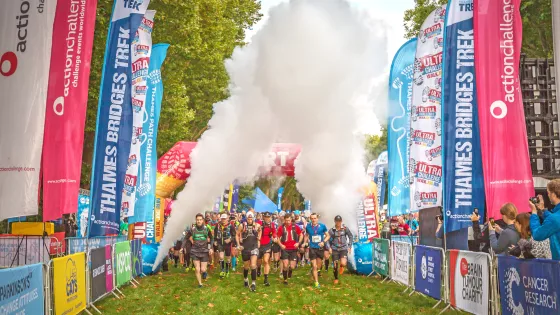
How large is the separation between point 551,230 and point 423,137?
884cm

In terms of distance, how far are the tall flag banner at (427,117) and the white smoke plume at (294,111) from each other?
6.04 metres

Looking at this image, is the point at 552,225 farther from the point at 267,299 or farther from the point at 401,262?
the point at 401,262

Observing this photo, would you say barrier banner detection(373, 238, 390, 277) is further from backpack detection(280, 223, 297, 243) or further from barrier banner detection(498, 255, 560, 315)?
barrier banner detection(498, 255, 560, 315)

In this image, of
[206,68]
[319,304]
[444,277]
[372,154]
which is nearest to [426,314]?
[444,277]

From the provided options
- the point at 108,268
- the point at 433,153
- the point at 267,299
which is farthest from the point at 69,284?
→ the point at 433,153

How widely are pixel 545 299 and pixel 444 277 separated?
5.05m

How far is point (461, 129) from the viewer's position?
43.4 ft

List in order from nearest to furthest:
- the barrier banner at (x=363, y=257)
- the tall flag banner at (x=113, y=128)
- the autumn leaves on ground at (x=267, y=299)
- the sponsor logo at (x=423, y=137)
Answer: the autumn leaves on ground at (x=267, y=299), the tall flag banner at (x=113, y=128), the sponsor logo at (x=423, y=137), the barrier banner at (x=363, y=257)

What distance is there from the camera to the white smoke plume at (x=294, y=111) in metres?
22.7

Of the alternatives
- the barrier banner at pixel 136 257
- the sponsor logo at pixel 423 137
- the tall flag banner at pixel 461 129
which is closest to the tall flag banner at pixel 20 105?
the tall flag banner at pixel 461 129

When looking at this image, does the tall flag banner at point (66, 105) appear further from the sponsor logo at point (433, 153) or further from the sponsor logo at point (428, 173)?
the sponsor logo at point (433, 153)

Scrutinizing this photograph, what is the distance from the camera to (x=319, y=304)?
576 inches

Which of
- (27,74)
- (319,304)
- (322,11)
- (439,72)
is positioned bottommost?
(319,304)

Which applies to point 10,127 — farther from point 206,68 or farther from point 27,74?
point 206,68
